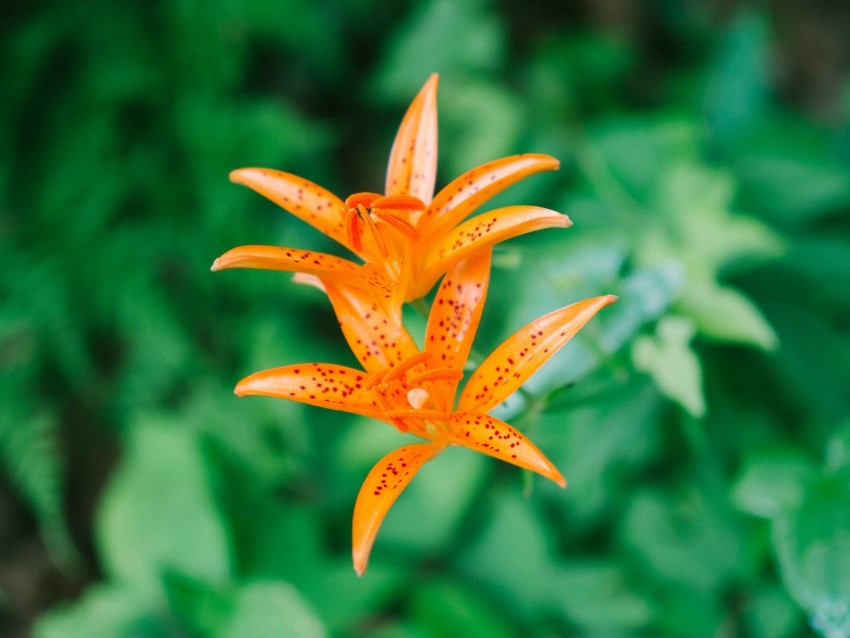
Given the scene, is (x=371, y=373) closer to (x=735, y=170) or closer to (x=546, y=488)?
(x=546, y=488)

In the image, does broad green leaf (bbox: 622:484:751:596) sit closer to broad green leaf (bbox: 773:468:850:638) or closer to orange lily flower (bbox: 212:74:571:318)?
broad green leaf (bbox: 773:468:850:638)

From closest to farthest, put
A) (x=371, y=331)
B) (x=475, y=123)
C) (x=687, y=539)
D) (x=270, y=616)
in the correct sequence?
(x=371, y=331) < (x=270, y=616) < (x=687, y=539) < (x=475, y=123)

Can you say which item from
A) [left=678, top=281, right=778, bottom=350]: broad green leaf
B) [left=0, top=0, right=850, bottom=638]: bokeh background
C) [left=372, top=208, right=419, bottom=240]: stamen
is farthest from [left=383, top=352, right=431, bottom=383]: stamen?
[left=678, top=281, right=778, bottom=350]: broad green leaf

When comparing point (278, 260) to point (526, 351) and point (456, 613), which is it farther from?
point (456, 613)

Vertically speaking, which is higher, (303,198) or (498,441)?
(303,198)

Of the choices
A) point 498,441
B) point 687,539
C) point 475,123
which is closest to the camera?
point 498,441

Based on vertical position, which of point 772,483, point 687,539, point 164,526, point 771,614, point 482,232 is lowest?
point 771,614

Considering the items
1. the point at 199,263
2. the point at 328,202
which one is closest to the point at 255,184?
the point at 328,202

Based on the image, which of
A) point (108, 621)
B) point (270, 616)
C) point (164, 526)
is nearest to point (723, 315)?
point (270, 616)
